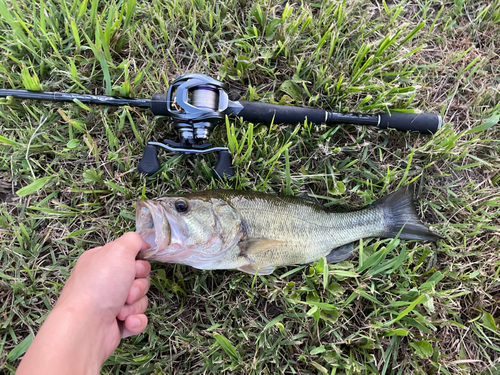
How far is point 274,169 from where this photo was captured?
3145 millimetres

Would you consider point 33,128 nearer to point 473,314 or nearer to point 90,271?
point 90,271

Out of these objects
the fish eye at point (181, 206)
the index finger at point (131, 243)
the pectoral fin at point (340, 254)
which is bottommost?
the pectoral fin at point (340, 254)

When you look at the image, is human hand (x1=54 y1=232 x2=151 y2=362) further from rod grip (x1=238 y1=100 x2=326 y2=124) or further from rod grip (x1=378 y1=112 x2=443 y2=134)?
rod grip (x1=378 y1=112 x2=443 y2=134)

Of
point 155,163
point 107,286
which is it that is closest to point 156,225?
point 107,286

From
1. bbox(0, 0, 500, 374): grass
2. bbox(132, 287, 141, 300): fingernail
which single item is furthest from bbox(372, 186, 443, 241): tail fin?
bbox(132, 287, 141, 300): fingernail

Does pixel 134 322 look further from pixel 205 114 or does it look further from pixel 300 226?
pixel 205 114

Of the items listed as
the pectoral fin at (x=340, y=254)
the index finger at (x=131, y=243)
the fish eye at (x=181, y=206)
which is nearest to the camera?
the index finger at (x=131, y=243)

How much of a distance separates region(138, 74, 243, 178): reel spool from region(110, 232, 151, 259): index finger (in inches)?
30.4

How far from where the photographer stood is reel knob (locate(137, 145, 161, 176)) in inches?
112

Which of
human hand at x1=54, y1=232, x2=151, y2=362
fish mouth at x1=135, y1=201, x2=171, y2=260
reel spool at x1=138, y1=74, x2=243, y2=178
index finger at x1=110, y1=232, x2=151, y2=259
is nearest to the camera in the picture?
human hand at x1=54, y1=232, x2=151, y2=362

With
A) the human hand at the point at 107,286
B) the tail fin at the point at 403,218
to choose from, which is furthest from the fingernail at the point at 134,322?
the tail fin at the point at 403,218

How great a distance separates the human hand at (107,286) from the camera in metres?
2.15

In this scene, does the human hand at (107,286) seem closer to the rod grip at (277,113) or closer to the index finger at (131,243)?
the index finger at (131,243)

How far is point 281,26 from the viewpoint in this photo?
325 cm
